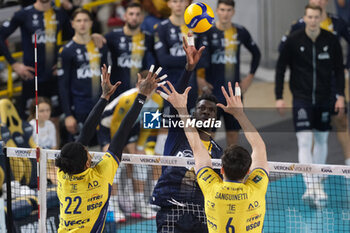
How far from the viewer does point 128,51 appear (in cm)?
1276

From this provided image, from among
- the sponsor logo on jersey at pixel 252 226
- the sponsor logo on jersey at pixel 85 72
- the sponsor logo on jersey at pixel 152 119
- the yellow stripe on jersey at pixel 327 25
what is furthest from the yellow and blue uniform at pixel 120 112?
the sponsor logo on jersey at pixel 252 226

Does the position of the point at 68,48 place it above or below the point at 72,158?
above

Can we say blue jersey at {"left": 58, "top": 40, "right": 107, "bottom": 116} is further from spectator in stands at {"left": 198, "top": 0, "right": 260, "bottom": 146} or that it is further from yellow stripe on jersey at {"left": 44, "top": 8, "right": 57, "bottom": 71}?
spectator in stands at {"left": 198, "top": 0, "right": 260, "bottom": 146}

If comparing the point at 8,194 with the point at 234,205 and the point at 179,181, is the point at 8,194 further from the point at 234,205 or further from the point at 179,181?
the point at 234,205

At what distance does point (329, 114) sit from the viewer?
12633 millimetres

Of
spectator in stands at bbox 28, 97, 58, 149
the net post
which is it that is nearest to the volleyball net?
the net post

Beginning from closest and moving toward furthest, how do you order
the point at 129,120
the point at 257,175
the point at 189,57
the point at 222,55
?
the point at 257,175 → the point at 129,120 → the point at 189,57 → the point at 222,55

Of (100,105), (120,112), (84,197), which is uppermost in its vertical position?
(100,105)

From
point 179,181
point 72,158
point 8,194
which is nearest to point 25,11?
point 8,194

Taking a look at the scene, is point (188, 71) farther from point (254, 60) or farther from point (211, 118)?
point (254, 60)

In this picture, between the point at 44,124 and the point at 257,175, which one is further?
the point at 44,124

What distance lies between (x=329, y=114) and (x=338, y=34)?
1.50 meters

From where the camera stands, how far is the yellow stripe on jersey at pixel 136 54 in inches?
504

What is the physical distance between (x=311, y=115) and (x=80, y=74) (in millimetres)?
3869
